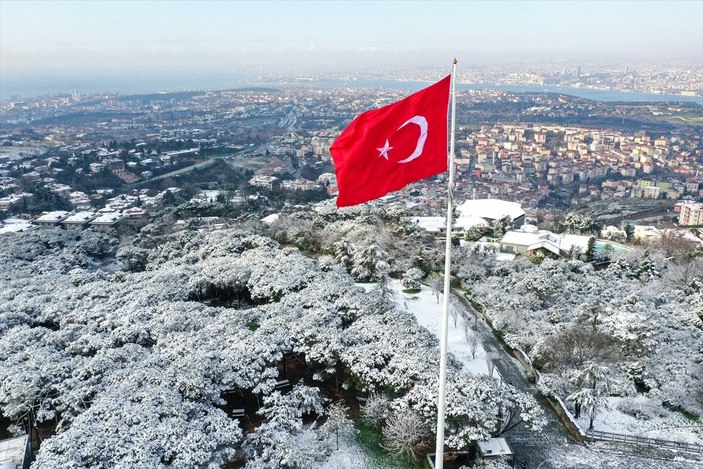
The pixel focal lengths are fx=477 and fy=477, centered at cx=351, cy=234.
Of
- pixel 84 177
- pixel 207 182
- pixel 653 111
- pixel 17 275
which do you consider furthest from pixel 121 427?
pixel 653 111

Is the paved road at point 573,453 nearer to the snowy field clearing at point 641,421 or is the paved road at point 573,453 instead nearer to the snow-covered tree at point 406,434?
the snowy field clearing at point 641,421

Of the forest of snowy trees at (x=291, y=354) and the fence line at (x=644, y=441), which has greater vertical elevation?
the forest of snowy trees at (x=291, y=354)

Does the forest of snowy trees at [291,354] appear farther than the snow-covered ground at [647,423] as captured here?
No

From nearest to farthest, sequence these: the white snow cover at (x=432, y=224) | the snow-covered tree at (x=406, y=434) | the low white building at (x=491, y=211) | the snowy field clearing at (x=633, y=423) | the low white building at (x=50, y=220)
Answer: the snow-covered tree at (x=406, y=434), the snowy field clearing at (x=633, y=423), the white snow cover at (x=432, y=224), the low white building at (x=491, y=211), the low white building at (x=50, y=220)

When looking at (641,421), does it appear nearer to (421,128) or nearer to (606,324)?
(606,324)

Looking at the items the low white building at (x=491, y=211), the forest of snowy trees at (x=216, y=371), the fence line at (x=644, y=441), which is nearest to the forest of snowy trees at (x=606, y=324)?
the fence line at (x=644, y=441)

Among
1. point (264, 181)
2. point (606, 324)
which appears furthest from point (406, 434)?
point (264, 181)

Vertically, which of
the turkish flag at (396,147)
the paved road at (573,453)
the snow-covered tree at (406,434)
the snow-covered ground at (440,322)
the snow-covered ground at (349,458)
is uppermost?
the turkish flag at (396,147)

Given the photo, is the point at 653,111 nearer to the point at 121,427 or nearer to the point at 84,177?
the point at 84,177

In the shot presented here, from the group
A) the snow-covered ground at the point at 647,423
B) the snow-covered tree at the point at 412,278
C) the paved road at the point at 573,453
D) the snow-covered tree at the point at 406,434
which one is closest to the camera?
the snow-covered tree at the point at 406,434
